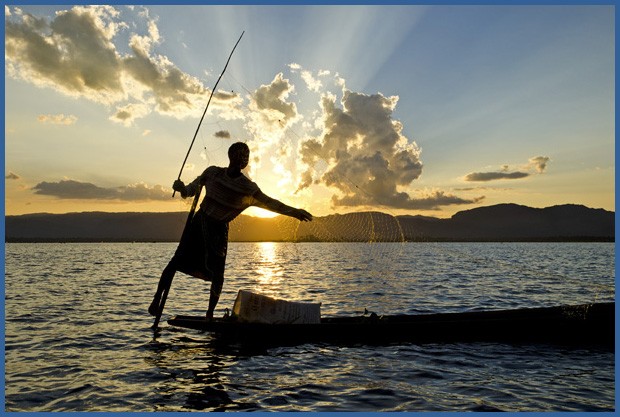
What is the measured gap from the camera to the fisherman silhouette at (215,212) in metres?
13.2

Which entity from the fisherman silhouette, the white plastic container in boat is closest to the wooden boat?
the white plastic container in boat

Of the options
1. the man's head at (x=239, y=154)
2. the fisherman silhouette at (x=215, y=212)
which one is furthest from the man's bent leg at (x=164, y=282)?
the man's head at (x=239, y=154)

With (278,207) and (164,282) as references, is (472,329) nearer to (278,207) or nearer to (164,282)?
(278,207)

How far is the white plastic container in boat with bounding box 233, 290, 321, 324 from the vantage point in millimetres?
15180

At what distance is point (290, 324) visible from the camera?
15.1 m

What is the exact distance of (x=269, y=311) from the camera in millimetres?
15281

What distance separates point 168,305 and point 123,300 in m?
3.18

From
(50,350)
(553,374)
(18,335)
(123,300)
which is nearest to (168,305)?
(123,300)

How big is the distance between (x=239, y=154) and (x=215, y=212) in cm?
182

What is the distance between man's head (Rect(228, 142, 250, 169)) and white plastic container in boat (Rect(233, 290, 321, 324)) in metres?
4.38

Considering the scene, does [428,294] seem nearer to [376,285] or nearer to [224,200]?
[376,285]

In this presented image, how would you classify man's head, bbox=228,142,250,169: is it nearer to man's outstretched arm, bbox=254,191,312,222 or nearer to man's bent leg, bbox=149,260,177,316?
man's outstretched arm, bbox=254,191,312,222

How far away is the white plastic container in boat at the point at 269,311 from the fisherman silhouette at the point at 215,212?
100cm

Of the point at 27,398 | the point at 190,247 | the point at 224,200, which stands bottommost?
the point at 27,398
